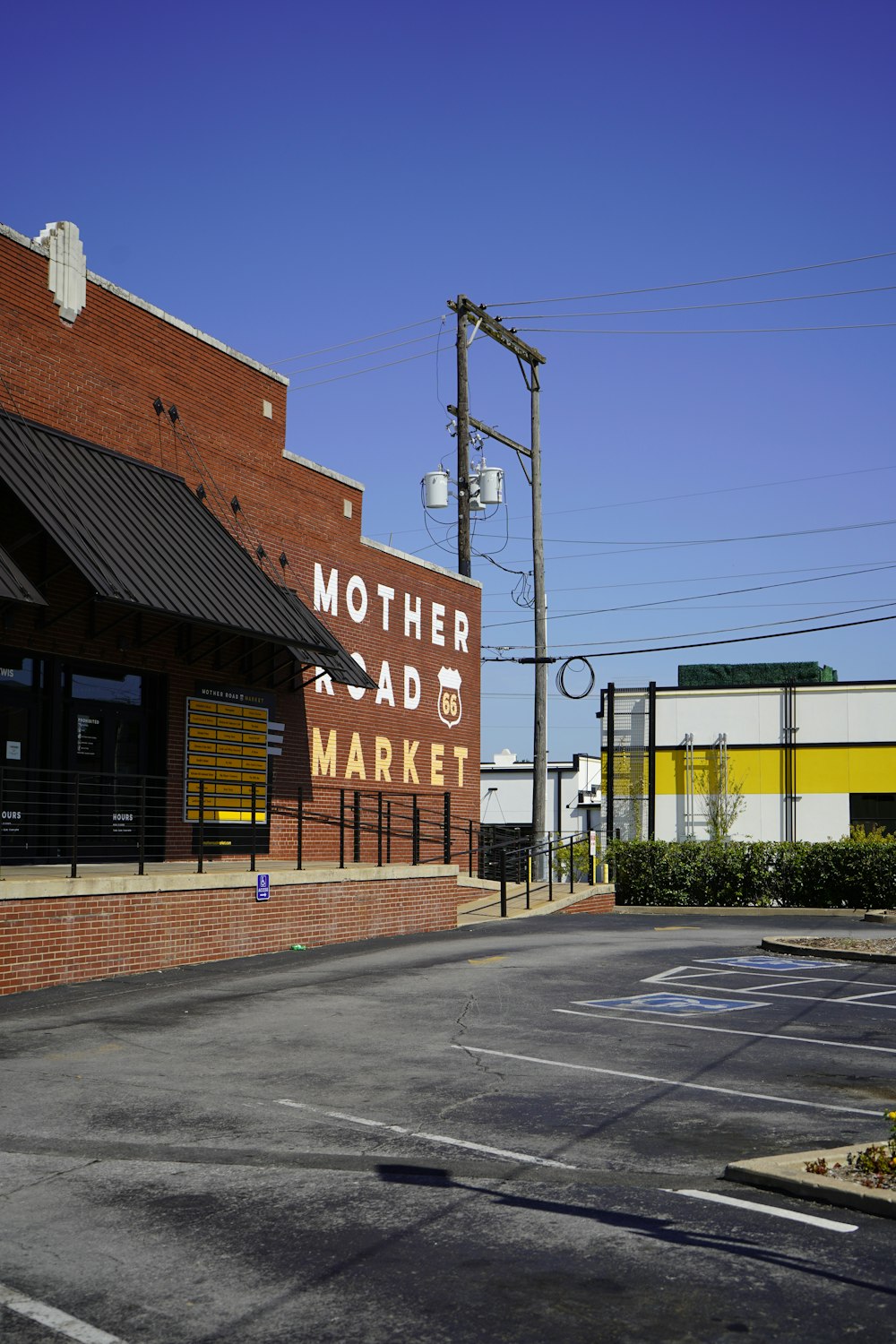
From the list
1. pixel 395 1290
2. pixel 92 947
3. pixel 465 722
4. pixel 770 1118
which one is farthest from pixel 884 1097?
pixel 465 722

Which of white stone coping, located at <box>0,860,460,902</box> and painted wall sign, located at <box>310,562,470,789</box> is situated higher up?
painted wall sign, located at <box>310,562,470,789</box>

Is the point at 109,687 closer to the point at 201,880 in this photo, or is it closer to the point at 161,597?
the point at 161,597

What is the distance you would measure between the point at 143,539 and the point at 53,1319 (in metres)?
14.8

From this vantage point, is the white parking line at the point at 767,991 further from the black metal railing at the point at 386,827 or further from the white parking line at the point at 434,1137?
the white parking line at the point at 434,1137

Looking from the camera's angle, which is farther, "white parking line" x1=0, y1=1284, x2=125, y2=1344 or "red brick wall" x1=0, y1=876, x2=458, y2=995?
"red brick wall" x1=0, y1=876, x2=458, y2=995

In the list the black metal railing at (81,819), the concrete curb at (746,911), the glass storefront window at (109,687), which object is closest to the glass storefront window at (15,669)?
the glass storefront window at (109,687)

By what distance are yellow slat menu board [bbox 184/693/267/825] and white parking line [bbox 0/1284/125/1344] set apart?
15756mm

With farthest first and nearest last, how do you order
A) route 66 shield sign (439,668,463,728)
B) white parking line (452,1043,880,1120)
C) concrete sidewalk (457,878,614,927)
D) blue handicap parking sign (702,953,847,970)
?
route 66 shield sign (439,668,463,728), concrete sidewalk (457,878,614,927), blue handicap parking sign (702,953,847,970), white parking line (452,1043,880,1120)

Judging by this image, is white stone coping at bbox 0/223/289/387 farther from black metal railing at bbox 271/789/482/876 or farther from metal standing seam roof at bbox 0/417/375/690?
black metal railing at bbox 271/789/482/876

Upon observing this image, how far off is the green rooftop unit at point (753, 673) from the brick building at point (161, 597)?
99.3 feet

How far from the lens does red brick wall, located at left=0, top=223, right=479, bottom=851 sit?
774 inches

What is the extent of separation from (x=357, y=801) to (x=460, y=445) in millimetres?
11865

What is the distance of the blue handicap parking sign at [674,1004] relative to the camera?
14375mm

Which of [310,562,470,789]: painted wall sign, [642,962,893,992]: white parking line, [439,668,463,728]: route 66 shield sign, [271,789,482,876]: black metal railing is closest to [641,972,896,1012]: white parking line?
[642,962,893,992]: white parking line
